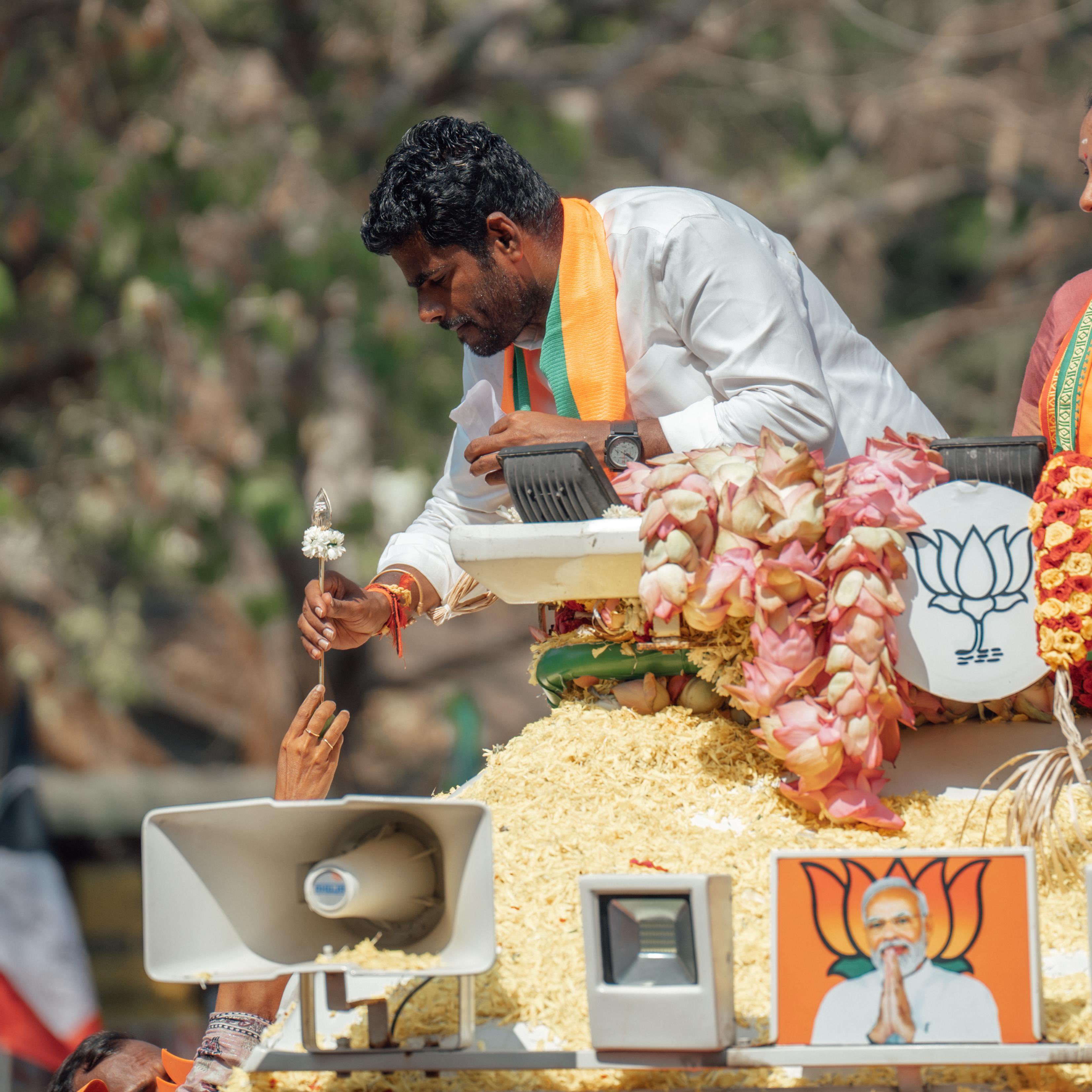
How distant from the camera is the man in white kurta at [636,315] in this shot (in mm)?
2533

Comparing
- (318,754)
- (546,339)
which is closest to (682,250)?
(546,339)

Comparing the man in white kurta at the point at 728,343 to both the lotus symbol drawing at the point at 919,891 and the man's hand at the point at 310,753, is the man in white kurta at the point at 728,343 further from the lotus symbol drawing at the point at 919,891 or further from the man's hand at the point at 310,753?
the lotus symbol drawing at the point at 919,891

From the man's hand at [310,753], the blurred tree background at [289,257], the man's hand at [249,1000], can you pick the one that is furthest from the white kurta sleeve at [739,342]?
the blurred tree background at [289,257]

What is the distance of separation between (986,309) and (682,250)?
811cm

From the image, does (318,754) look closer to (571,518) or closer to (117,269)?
(571,518)

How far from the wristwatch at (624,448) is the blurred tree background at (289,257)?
4.14 meters

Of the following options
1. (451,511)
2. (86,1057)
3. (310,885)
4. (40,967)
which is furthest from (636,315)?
(40,967)

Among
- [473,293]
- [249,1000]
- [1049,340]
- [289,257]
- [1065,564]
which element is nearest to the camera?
[1065,564]

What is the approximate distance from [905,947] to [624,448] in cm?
110

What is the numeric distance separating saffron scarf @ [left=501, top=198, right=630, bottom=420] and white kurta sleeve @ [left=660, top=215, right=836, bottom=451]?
0.41ft

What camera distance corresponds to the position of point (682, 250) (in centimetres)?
262

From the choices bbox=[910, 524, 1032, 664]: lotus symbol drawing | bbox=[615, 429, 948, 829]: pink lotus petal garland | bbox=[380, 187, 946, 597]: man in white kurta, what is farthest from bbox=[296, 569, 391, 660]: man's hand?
bbox=[910, 524, 1032, 664]: lotus symbol drawing

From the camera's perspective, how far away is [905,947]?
167 cm

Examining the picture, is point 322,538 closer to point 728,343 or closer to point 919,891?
point 728,343
